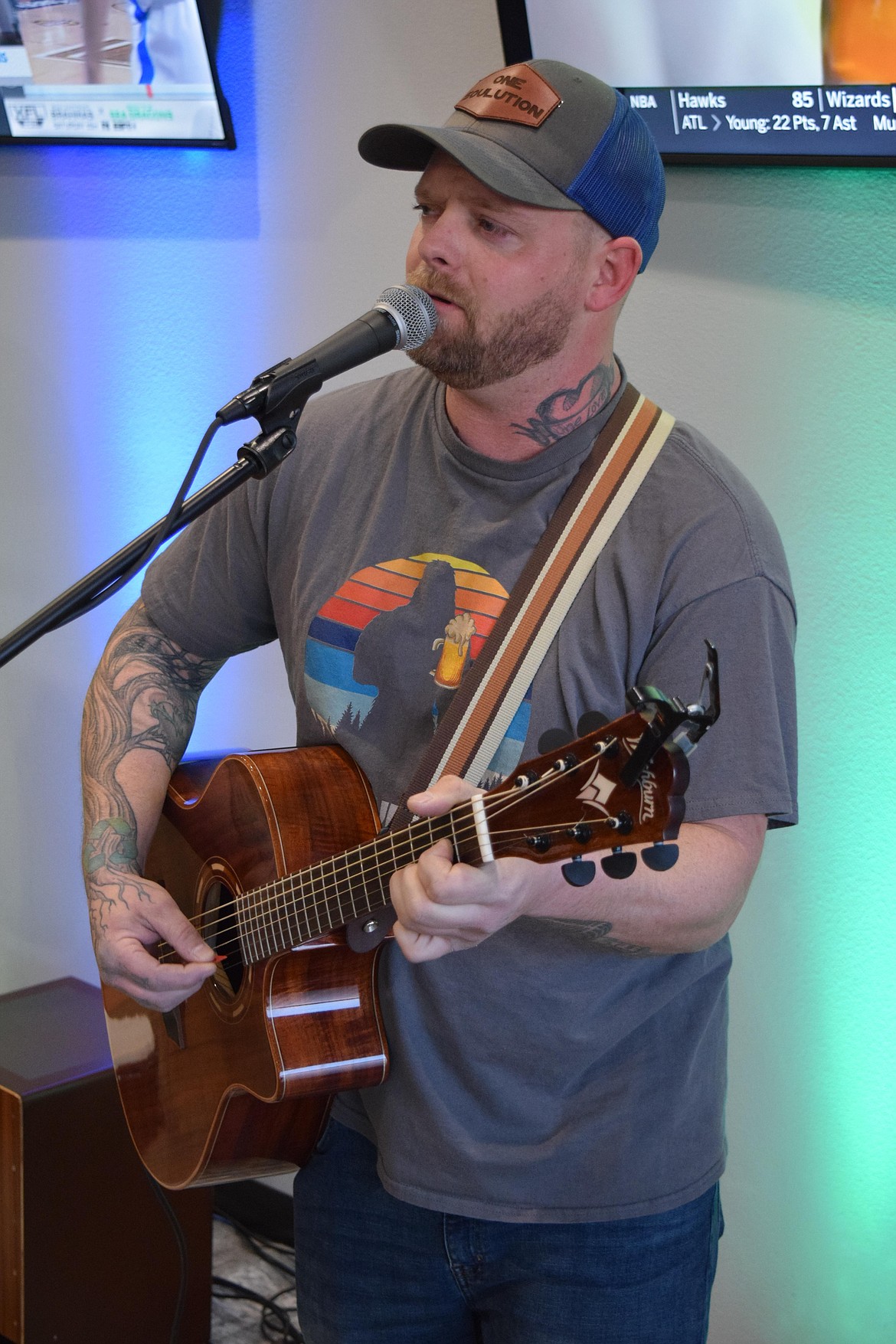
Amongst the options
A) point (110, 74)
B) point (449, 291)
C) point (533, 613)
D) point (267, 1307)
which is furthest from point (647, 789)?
point (110, 74)

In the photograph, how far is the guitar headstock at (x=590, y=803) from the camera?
101 centimetres

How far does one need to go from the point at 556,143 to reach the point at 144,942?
107 centimetres

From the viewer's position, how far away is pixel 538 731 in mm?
1383

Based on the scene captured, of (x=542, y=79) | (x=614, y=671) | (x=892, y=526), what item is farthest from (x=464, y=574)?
(x=892, y=526)

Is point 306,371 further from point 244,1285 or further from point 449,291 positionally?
point 244,1285

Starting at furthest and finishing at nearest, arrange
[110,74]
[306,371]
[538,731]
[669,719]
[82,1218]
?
[110,74], [82,1218], [538,731], [306,371], [669,719]

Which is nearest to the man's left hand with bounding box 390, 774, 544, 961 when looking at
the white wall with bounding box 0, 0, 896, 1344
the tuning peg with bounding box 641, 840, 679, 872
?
the tuning peg with bounding box 641, 840, 679, 872

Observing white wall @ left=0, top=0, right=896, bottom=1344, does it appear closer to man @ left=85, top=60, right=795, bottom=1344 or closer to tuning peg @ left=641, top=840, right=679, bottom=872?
man @ left=85, top=60, right=795, bottom=1344

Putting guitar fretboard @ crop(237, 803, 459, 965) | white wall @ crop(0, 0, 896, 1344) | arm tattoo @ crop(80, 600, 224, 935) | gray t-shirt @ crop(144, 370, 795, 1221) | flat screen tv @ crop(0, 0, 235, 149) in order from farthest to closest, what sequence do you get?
1. flat screen tv @ crop(0, 0, 235, 149)
2. white wall @ crop(0, 0, 896, 1344)
3. arm tattoo @ crop(80, 600, 224, 935)
4. gray t-shirt @ crop(144, 370, 795, 1221)
5. guitar fretboard @ crop(237, 803, 459, 965)

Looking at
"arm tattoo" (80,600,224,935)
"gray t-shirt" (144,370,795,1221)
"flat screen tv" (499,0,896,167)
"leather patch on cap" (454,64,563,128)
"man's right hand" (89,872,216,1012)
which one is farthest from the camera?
"flat screen tv" (499,0,896,167)

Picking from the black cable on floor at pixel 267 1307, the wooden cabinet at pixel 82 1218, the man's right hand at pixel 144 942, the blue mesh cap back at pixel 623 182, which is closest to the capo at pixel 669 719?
the blue mesh cap back at pixel 623 182

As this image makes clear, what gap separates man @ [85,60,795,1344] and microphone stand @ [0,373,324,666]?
33 cm

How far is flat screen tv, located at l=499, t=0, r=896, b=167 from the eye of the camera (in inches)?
73.2

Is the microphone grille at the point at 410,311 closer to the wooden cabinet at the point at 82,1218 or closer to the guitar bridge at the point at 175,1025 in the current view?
the guitar bridge at the point at 175,1025
